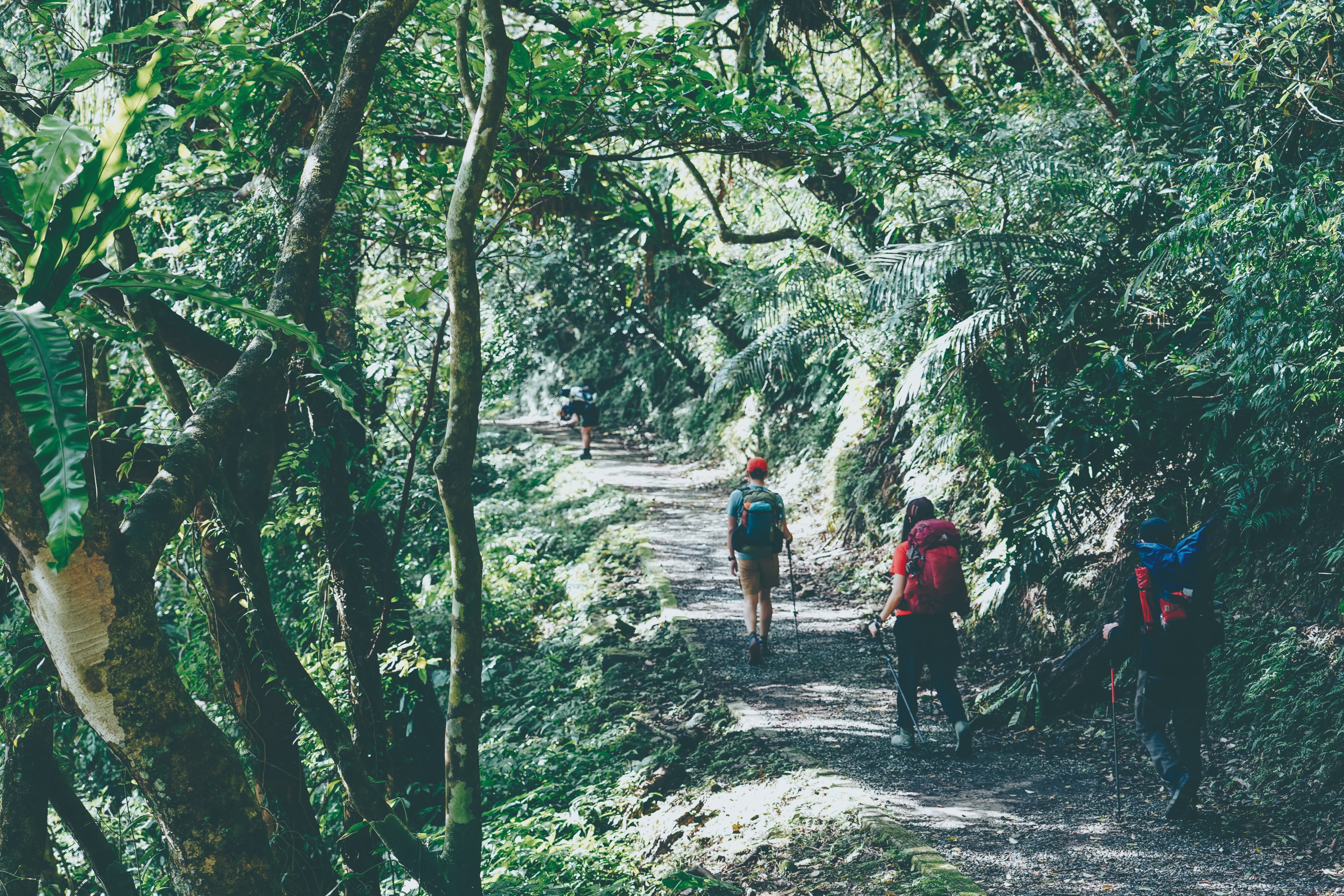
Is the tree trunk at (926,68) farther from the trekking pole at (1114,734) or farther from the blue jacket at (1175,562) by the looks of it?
the trekking pole at (1114,734)

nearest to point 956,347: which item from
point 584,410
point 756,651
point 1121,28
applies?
point 756,651

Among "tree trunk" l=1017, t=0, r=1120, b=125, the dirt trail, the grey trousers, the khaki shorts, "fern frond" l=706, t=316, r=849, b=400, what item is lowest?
the dirt trail

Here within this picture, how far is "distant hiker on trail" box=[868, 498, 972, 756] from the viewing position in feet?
20.2

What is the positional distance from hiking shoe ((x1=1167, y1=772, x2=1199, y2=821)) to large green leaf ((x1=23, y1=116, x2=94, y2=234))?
18.9ft

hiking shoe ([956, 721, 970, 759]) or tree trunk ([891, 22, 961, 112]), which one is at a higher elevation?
tree trunk ([891, 22, 961, 112])

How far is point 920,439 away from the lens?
8.62 metres

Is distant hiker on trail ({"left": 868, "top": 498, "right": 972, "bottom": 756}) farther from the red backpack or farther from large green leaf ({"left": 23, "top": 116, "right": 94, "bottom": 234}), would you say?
large green leaf ({"left": 23, "top": 116, "right": 94, "bottom": 234})

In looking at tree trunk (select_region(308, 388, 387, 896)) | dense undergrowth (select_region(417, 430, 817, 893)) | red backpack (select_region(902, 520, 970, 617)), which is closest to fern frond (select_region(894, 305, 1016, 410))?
red backpack (select_region(902, 520, 970, 617))

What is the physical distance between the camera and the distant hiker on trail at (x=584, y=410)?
18375 mm

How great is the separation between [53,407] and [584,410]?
54.6 ft

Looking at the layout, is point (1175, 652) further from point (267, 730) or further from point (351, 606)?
point (267, 730)

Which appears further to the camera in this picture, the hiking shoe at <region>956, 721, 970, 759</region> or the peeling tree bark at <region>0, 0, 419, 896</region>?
the hiking shoe at <region>956, 721, 970, 759</region>

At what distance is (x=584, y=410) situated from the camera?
18.3 m

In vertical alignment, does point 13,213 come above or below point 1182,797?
above
